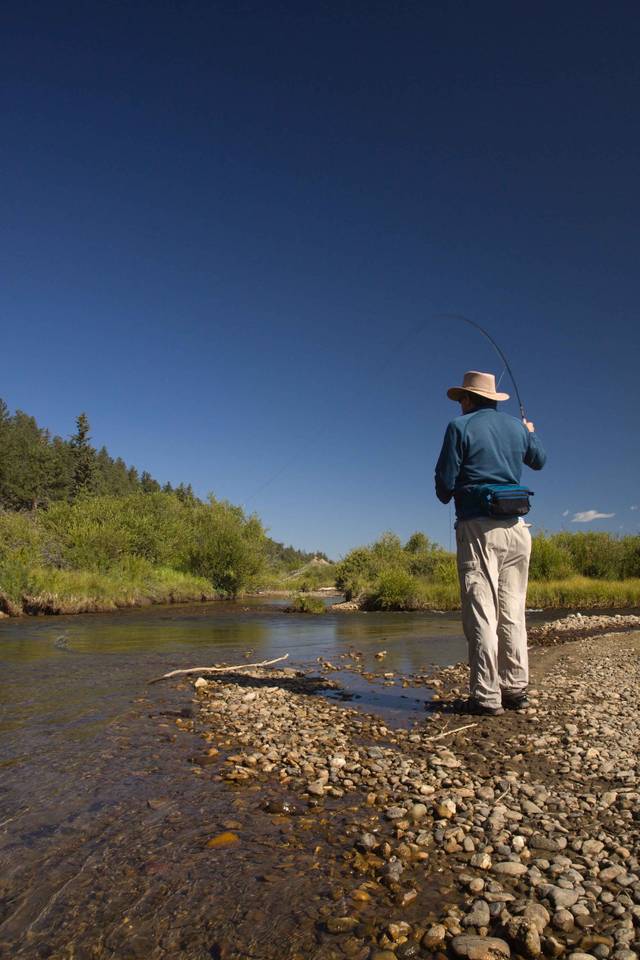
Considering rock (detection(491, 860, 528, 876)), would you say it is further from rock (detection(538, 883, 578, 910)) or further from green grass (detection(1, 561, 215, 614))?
green grass (detection(1, 561, 215, 614))

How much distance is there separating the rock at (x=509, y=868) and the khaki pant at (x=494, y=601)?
2.55 metres

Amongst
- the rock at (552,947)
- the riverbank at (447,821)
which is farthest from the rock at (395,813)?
the rock at (552,947)

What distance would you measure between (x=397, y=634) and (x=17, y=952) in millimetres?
12912

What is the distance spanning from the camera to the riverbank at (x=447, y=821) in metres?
2.22

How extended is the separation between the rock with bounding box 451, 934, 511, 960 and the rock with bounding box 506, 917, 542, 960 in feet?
0.13

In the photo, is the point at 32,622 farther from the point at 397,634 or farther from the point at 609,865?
the point at 609,865

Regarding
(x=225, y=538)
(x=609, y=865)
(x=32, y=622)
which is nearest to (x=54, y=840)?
(x=609, y=865)

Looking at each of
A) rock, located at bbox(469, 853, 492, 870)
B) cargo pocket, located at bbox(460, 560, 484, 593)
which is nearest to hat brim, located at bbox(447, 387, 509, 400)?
cargo pocket, located at bbox(460, 560, 484, 593)

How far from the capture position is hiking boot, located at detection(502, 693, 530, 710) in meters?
5.50

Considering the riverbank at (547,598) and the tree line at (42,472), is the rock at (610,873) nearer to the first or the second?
the riverbank at (547,598)

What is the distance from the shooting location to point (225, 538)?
36250mm

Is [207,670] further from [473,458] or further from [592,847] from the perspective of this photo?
[592,847]

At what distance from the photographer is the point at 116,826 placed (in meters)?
3.18

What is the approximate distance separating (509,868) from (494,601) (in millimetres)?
2833
